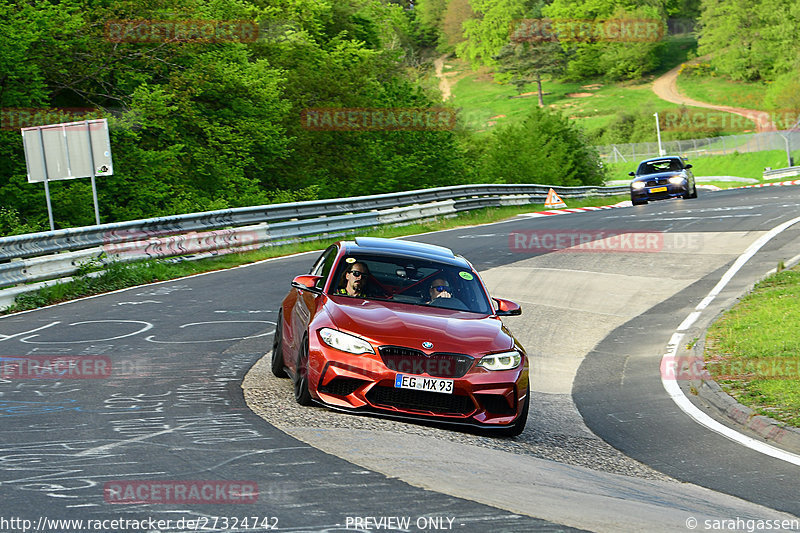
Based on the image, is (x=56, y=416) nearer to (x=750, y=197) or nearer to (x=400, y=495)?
(x=400, y=495)

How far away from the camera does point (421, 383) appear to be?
7715mm

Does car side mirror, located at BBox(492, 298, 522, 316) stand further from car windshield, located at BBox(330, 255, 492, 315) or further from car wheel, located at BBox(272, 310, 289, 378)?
car wheel, located at BBox(272, 310, 289, 378)

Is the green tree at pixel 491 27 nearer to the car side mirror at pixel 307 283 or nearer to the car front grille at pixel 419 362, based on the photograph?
the car side mirror at pixel 307 283

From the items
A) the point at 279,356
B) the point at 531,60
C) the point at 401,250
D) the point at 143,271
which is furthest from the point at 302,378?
the point at 531,60

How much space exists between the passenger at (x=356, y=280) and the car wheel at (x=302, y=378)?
0.81 metres

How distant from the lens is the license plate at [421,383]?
7.71 m

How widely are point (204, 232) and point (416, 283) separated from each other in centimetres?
1288

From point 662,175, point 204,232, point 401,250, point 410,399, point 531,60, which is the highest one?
point 531,60

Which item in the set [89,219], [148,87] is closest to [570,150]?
[148,87]

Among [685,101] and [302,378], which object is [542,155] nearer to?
[302,378]

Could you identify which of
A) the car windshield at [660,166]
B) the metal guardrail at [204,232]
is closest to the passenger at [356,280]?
the metal guardrail at [204,232]

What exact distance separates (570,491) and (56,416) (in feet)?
13.8

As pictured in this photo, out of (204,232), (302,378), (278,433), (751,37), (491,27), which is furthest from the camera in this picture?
(491,27)

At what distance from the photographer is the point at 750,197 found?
32969 millimetres
